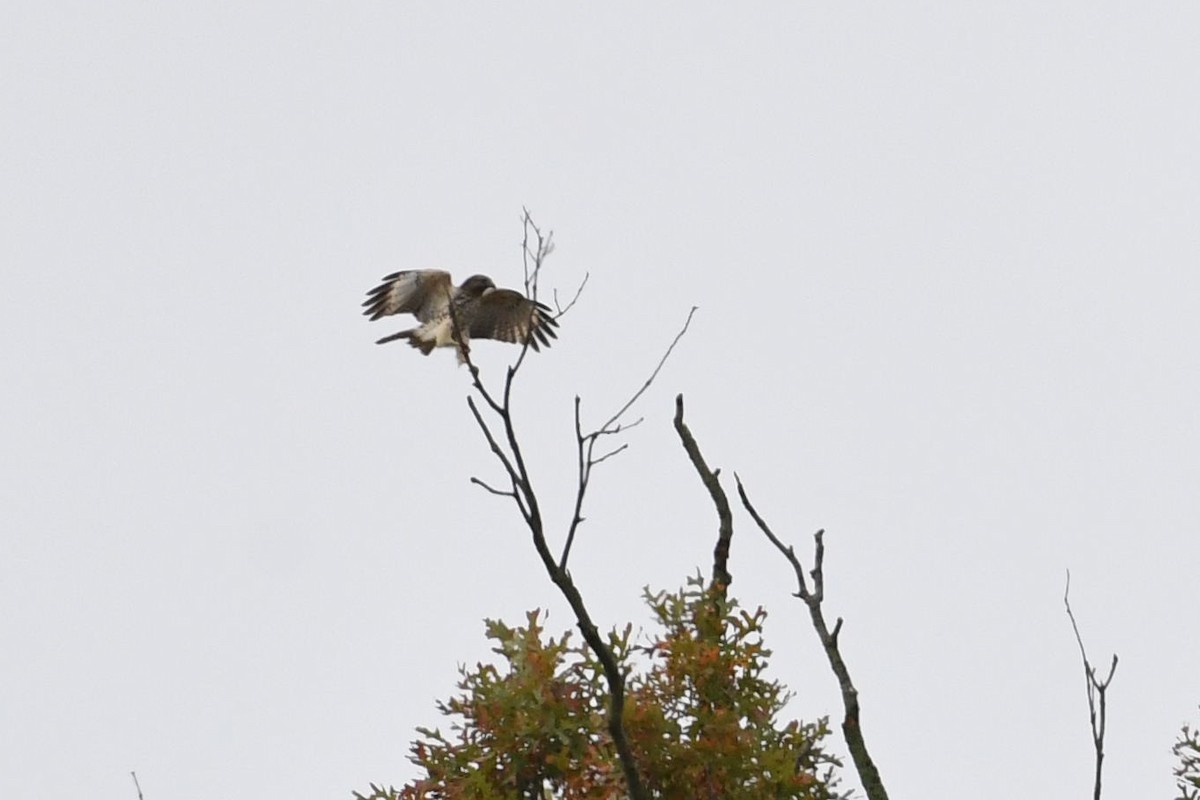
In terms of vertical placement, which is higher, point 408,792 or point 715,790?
point 408,792

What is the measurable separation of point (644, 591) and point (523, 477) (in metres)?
2.29

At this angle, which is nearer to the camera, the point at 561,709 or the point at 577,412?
the point at 577,412

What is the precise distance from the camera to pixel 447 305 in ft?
33.0

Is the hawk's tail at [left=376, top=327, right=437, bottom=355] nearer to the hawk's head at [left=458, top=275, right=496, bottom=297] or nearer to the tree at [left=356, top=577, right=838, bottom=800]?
the hawk's head at [left=458, top=275, right=496, bottom=297]

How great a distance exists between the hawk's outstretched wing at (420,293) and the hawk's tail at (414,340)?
28 cm

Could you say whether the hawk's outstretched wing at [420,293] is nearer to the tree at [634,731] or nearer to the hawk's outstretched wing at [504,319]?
the hawk's outstretched wing at [504,319]

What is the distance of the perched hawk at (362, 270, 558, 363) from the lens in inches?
390

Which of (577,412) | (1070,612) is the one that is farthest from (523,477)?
(1070,612)

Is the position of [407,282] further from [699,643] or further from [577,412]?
[577,412]

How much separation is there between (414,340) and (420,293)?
1.51ft

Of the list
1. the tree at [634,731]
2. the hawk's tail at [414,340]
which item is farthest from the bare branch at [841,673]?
the hawk's tail at [414,340]

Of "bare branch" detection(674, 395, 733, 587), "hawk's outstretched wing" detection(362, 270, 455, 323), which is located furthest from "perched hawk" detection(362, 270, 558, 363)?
"bare branch" detection(674, 395, 733, 587)

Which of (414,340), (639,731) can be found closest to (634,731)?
(639,731)

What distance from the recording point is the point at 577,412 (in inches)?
173
